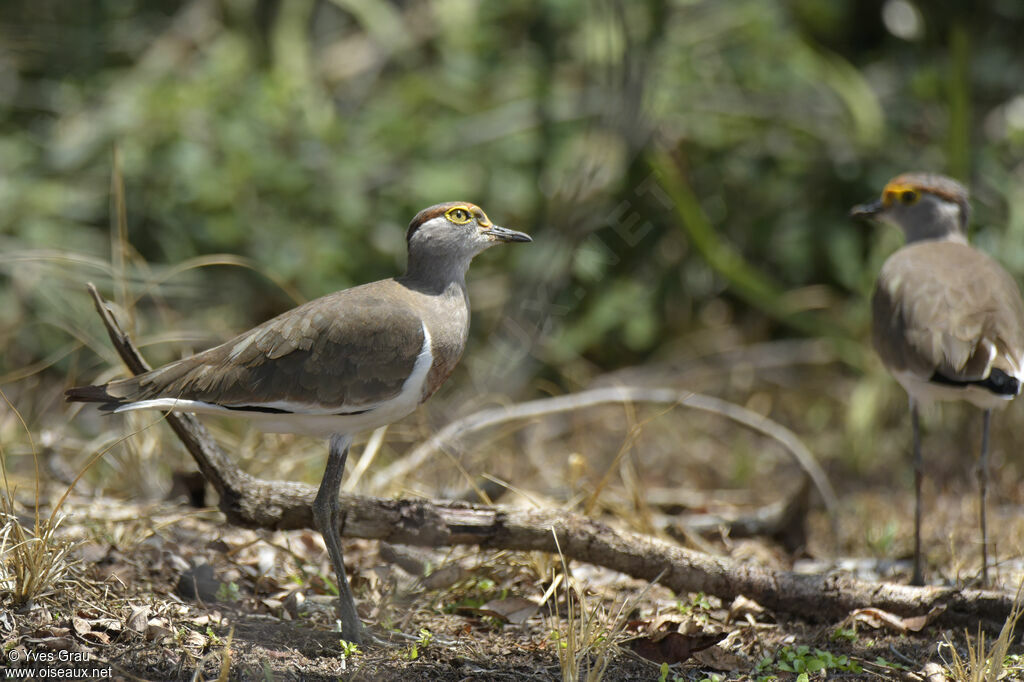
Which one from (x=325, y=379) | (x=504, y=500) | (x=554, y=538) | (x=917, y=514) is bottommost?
(x=504, y=500)

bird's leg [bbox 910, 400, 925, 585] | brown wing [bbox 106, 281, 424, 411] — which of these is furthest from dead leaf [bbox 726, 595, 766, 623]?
brown wing [bbox 106, 281, 424, 411]

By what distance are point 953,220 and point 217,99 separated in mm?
4757

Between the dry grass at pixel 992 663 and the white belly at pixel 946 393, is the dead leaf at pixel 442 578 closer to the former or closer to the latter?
the dry grass at pixel 992 663

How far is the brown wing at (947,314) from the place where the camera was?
427 cm

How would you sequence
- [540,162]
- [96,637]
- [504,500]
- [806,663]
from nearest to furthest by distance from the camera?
1. [96,637]
2. [806,663]
3. [504,500]
4. [540,162]

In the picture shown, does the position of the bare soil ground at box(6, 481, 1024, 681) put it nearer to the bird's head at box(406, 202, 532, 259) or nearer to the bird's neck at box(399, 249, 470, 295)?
the bird's neck at box(399, 249, 470, 295)

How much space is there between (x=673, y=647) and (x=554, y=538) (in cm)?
57

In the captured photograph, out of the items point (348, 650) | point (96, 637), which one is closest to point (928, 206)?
point (348, 650)

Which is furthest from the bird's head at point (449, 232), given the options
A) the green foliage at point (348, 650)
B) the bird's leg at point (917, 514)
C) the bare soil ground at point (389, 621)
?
the bird's leg at point (917, 514)

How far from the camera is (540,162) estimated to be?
293 inches

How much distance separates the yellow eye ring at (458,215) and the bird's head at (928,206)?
89.1 inches

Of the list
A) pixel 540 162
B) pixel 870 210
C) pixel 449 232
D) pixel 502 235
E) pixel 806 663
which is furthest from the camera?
pixel 540 162

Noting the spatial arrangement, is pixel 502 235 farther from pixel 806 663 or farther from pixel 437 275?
pixel 806 663

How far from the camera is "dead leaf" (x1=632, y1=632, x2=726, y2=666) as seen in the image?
3.67 metres
